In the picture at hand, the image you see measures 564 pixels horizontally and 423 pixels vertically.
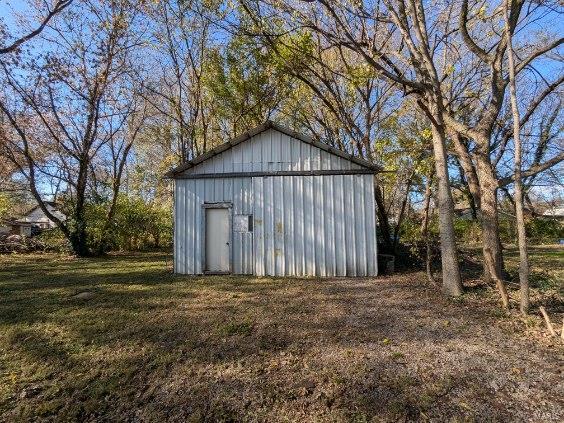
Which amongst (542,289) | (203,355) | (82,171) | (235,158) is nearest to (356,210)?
(235,158)

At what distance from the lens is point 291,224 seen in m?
10.3

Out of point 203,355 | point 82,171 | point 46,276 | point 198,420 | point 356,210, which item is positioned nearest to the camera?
point 198,420

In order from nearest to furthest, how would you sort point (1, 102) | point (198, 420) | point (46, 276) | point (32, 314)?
point (198, 420), point (32, 314), point (46, 276), point (1, 102)

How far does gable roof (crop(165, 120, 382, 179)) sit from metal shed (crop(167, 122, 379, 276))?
0.03 m

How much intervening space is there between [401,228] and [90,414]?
1235cm

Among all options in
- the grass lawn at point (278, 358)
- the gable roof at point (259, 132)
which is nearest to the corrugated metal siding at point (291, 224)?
the gable roof at point (259, 132)

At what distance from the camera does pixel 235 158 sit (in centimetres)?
1062

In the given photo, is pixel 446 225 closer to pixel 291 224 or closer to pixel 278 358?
pixel 291 224

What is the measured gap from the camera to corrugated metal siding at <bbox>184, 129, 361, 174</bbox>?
33.7 ft

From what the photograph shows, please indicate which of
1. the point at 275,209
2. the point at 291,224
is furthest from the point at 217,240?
the point at 291,224

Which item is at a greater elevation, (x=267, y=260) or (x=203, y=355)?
(x=267, y=260)

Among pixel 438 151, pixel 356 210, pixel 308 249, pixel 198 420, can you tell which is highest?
pixel 438 151

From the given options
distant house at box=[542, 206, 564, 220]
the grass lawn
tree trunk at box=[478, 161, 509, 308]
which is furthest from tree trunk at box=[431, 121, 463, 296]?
distant house at box=[542, 206, 564, 220]

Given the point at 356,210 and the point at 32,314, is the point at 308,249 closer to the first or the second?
the point at 356,210
